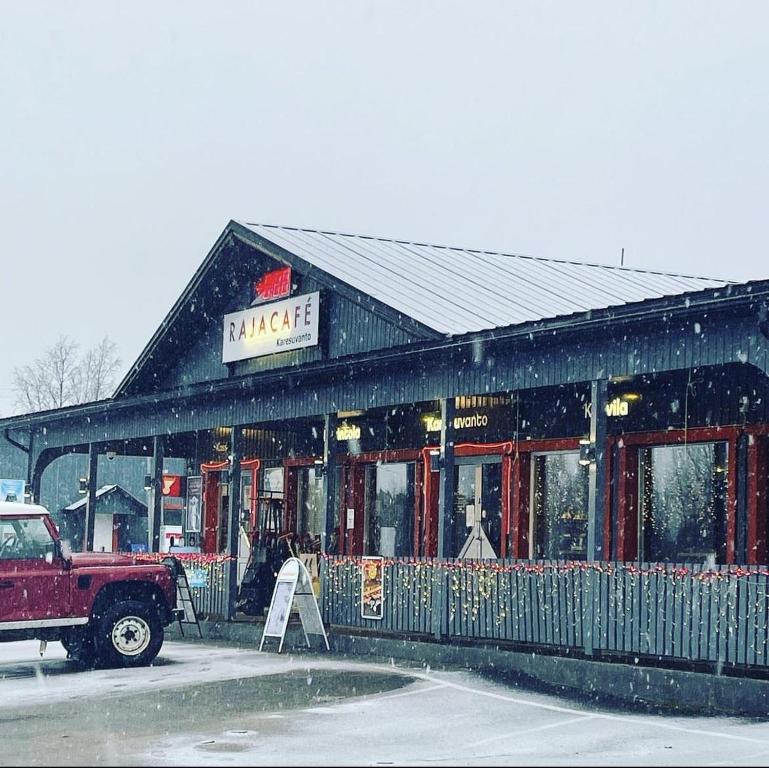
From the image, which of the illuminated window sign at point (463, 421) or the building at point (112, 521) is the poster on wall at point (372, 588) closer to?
the illuminated window sign at point (463, 421)

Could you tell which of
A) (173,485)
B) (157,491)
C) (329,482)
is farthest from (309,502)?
(173,485)

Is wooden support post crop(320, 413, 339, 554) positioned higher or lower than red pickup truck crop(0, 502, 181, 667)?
higher

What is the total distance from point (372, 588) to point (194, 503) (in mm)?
11299

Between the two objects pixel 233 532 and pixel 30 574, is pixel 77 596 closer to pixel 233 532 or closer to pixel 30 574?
pixel 30 574

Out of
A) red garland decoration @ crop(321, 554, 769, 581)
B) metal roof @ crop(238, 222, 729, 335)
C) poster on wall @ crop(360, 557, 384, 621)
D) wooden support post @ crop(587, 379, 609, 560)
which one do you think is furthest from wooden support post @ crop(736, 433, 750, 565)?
poster on wall @ crop(360, 557, 384, 621)

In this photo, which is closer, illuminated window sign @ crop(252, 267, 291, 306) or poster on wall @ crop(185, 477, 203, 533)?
illuminated window sign @ crop(252, 267, 291, 306)

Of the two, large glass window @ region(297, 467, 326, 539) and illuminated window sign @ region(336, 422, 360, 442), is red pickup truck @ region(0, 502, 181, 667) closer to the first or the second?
illuminated window sign @ region(336, 422, 360, 442)

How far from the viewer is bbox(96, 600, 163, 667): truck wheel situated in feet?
57.6

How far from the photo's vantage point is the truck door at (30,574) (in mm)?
17031

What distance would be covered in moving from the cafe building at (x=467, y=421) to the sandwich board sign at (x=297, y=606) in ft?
2.43

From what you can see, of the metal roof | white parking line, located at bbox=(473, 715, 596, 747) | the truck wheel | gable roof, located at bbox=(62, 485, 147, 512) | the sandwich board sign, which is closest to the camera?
white parking line, located at bbox=(473, 715, 596, 747)

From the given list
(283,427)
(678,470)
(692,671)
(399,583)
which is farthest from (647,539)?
(283,427)

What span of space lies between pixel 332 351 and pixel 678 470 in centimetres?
552

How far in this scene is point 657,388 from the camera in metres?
18.9
